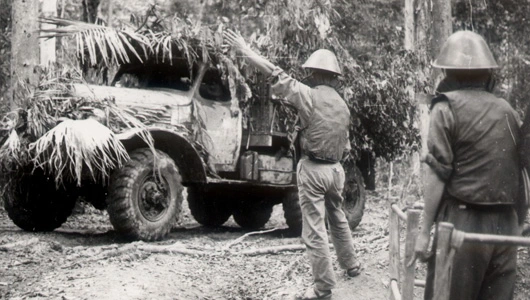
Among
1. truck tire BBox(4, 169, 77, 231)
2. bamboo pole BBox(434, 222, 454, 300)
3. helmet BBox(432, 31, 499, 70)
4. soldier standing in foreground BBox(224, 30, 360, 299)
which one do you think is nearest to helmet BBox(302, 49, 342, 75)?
soldier standing in foreground BBox(224, 30, 360, 299)

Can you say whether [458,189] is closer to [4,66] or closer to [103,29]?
[103,29]

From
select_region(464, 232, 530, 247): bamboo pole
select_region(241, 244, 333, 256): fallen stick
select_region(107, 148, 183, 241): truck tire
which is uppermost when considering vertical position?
select_region(464, 232, 530, 247): bamboo pole

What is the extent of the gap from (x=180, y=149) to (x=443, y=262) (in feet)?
21.0

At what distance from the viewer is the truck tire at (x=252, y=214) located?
12234 millimetres

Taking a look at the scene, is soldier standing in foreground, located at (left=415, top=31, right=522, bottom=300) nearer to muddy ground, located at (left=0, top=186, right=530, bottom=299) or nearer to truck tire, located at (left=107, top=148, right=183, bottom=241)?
muddy ground, located at (left=0, top=186, right=530, bottom=299)

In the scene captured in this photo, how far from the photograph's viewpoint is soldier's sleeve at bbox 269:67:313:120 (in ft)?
22.0

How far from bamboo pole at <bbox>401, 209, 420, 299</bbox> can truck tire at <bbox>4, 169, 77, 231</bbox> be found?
586 centimetres

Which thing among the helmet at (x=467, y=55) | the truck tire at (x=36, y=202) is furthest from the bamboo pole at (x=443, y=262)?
the truck tire at (x=36, y=202)

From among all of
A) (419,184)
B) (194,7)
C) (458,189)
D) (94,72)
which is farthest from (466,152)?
(194,7)

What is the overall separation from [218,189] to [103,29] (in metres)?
2.53

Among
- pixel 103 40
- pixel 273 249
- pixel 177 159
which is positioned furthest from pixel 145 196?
pixel 103 40

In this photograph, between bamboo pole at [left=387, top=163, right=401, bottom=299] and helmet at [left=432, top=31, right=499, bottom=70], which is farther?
bamboo pole at [left=387, top=163, right=401, bottom=299]

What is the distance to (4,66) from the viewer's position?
58.3ft

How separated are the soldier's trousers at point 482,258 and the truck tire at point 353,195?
721 centimetres
